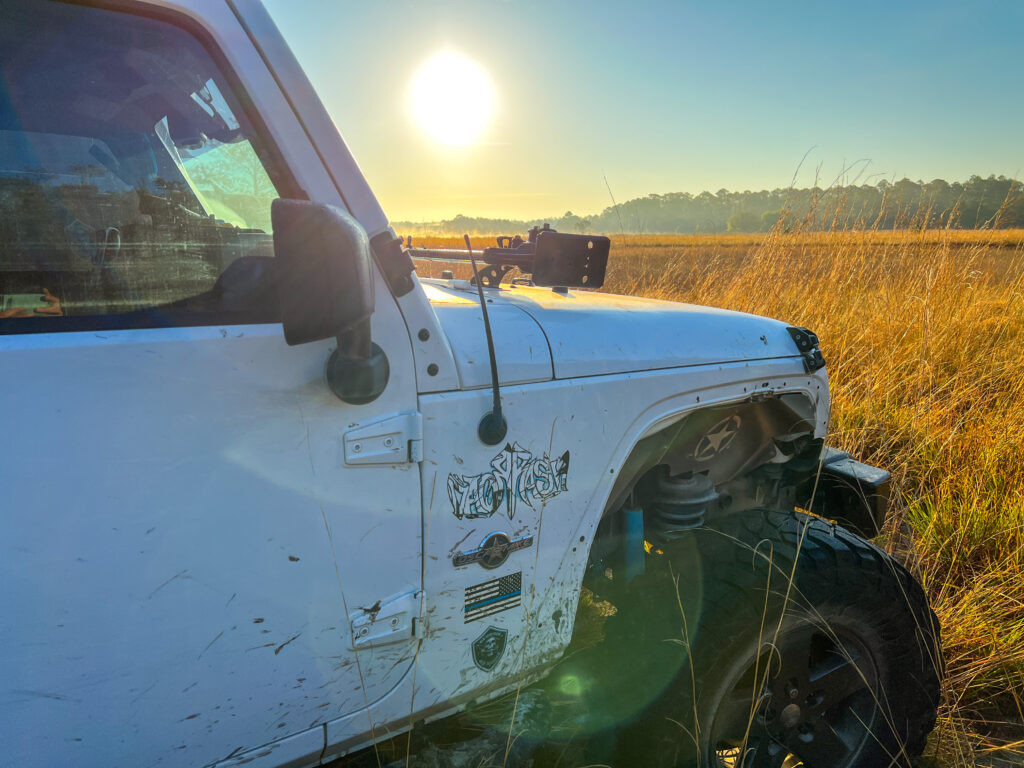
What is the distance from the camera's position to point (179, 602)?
3.59ft

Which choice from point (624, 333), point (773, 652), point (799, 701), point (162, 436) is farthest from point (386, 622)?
point (799, 701)

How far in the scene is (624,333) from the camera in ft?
5.57

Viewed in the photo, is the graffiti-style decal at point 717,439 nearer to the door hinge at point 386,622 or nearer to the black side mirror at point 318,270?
the door hinge at point 386,622

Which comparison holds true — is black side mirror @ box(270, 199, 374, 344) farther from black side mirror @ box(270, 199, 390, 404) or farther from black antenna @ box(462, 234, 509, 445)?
black antenna @ box(462, 234, 509, 445)

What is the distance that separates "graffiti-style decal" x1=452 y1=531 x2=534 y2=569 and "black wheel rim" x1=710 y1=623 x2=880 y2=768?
2.87 feet

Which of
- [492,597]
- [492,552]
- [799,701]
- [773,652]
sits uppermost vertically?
[492,552]

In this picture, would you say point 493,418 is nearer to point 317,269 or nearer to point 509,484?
point 509,484

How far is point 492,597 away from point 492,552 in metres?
0.13

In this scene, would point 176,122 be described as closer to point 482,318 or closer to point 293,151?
point 293,151

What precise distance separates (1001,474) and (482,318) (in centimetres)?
343

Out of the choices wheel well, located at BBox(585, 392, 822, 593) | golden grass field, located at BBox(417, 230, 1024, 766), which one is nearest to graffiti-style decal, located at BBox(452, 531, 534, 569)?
wheel well, located at BBox(585, 392, 822, 593)

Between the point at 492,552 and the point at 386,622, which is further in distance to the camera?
the point at 492,552

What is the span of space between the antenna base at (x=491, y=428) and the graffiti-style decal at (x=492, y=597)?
0.37 m

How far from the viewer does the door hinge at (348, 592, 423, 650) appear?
1294mm
